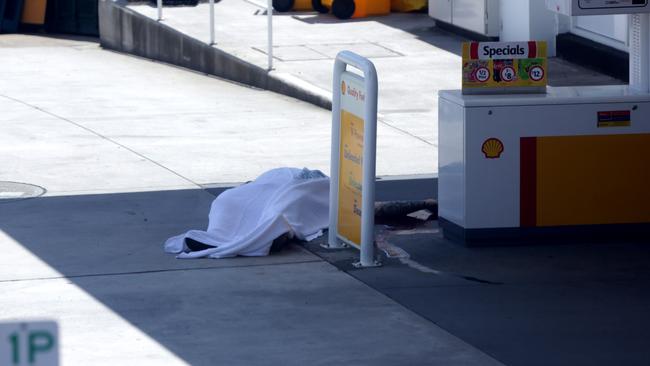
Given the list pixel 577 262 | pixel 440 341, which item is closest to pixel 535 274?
pixel 577 262

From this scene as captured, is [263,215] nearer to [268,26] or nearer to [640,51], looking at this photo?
[640,51]

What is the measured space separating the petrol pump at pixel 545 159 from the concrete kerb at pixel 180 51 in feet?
20.3

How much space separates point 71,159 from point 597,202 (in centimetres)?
546

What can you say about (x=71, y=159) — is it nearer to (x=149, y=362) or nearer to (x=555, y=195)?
(x=555, y=195)

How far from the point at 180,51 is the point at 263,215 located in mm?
10543

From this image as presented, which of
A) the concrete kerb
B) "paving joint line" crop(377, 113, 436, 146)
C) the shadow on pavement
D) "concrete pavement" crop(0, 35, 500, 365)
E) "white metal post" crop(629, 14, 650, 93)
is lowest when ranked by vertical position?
the shadow on pavement

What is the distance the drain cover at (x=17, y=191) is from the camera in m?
11.0

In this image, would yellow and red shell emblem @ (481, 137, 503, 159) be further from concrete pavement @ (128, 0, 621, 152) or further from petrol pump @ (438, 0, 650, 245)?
concrete pavement @ (128, 0, 621, 152)

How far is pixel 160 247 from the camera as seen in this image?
370 inches

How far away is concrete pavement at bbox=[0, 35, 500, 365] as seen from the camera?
7.14m

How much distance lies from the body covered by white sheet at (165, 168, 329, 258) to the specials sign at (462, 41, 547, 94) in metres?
1.36

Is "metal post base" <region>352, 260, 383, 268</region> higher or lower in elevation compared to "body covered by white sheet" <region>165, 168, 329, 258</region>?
lower

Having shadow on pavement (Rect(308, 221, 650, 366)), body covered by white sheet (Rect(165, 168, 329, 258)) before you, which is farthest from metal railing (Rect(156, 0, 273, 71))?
shadow on pavement (Rect(308, 221, 650, 366))

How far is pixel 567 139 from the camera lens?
924cm
